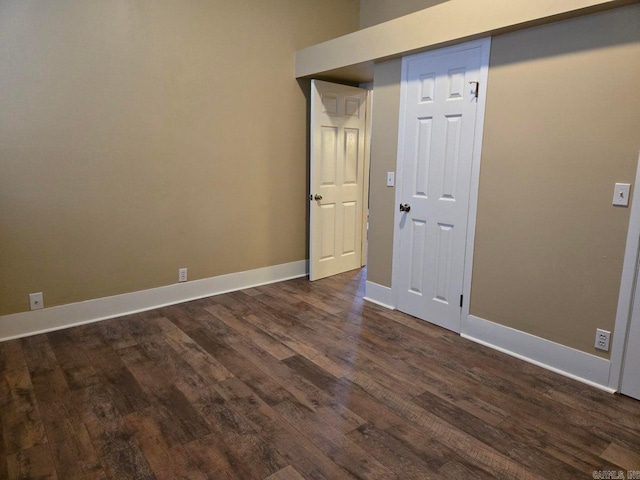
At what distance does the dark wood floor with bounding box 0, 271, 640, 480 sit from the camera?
1829 millimetres

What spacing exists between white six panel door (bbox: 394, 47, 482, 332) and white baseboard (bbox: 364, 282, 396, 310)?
0.15 meters

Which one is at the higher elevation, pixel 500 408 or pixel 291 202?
pixel 291 202

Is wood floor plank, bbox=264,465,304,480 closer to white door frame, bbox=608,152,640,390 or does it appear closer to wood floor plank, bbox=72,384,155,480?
wood floor plank, bbox=72,384,155,480

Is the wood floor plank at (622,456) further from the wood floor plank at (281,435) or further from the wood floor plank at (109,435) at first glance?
the wood floor plank at (109,435)

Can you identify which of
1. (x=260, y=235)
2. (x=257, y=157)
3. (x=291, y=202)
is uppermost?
(x=257, y=157)

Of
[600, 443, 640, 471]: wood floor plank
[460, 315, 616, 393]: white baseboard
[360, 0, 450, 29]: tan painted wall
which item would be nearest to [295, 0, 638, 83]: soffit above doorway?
[360, 0, 450, 29]: tan painted wall

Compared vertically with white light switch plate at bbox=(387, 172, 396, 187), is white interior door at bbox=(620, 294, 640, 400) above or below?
below

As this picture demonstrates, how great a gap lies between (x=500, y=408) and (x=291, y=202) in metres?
2.88

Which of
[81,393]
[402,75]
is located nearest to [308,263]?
[402,75]

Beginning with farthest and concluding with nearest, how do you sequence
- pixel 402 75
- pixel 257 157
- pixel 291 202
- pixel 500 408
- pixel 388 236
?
pixel 291 202 < pixel 257 157 < pixel 388 236 < pixel 402 75 < pixel 500 408

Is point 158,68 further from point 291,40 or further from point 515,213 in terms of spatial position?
point 515,213

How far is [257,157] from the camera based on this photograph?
4.09m

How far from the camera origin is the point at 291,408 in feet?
7.30

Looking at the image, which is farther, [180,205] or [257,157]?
[257,157]
